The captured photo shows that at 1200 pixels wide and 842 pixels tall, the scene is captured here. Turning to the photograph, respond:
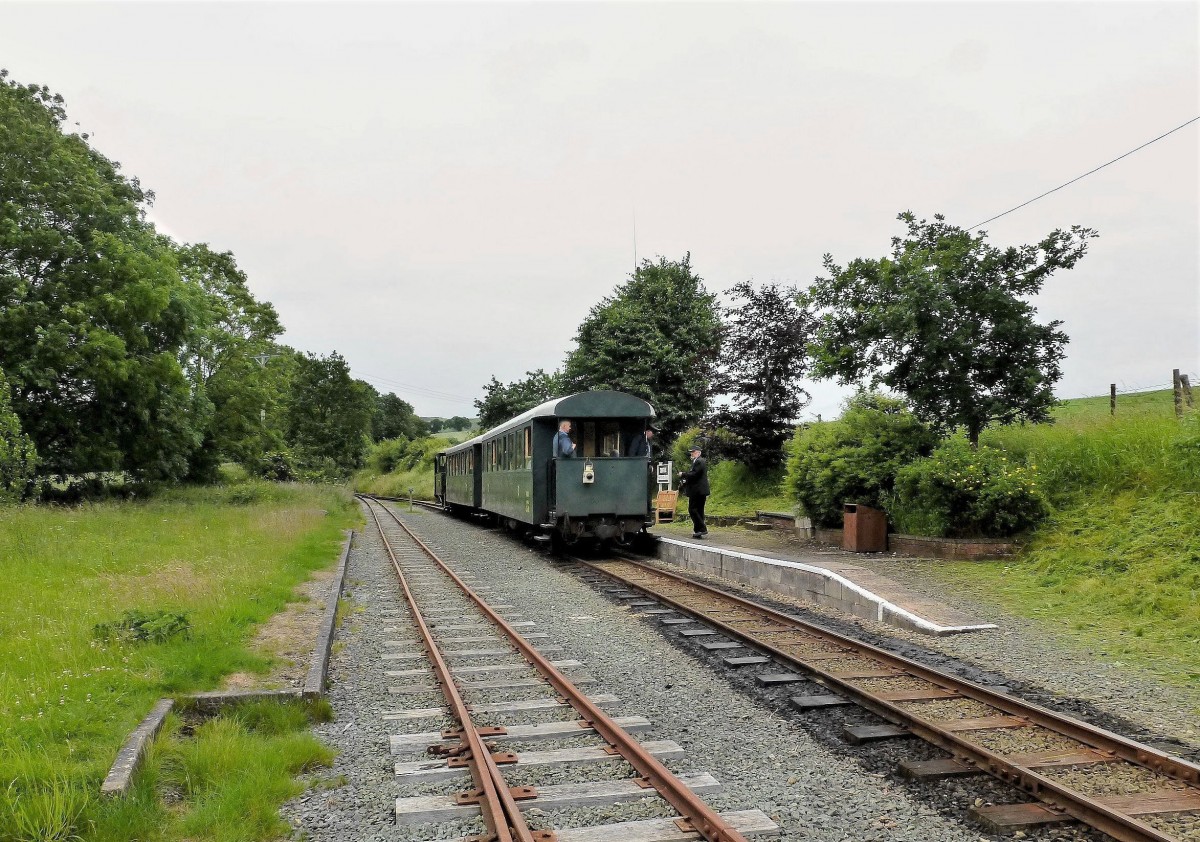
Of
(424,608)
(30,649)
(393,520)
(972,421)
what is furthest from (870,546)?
(393,520)

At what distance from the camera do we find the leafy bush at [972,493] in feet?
39.3

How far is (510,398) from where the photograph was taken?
56156 millimetres

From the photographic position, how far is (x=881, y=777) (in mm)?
4746

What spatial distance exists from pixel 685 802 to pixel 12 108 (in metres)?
25.8

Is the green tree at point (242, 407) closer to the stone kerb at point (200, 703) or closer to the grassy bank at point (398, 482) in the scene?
the grassy bank at point (398, 482)

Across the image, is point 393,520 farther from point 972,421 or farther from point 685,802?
point 685,802

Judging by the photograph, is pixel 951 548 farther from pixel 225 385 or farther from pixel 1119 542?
pixel 225 385

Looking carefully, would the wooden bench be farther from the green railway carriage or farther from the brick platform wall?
Result: the brick platform wall

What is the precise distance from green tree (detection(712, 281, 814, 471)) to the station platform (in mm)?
8180

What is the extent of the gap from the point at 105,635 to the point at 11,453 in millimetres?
12304

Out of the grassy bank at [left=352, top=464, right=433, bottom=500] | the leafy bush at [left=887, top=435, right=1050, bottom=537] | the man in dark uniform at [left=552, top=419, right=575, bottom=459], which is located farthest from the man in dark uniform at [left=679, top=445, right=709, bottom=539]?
the grassy bank at [left=352, top=464, right=433, bottom=500]

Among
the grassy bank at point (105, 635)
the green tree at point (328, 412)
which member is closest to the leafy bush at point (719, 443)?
the grassy bank at point (105, 635)

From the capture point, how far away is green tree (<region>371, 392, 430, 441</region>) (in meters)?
107

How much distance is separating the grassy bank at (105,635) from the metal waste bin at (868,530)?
8.79 metres
